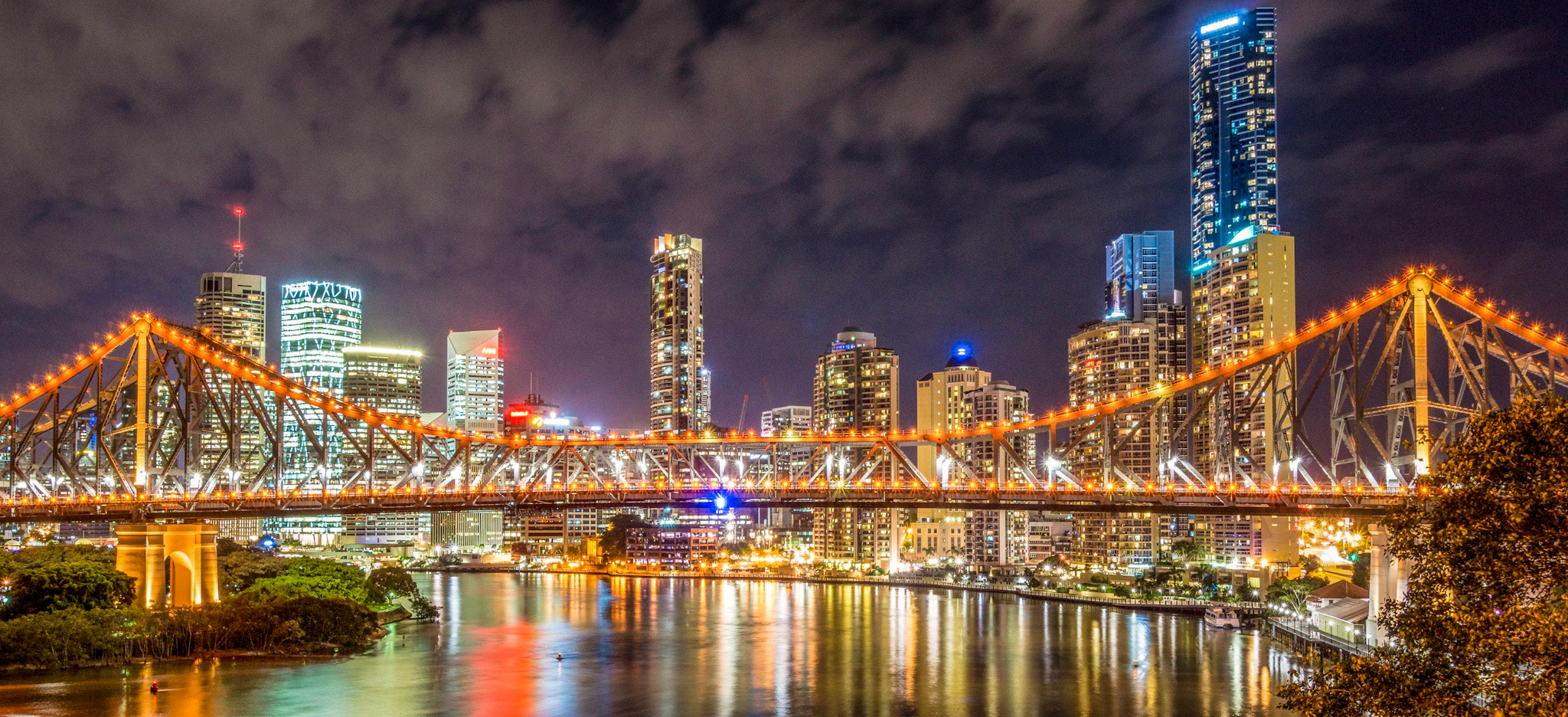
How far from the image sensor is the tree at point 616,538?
17625 cm

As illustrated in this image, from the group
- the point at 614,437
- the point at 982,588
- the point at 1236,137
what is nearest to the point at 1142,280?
the point at 1236,137

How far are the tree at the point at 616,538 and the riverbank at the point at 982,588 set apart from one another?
2.63 meters

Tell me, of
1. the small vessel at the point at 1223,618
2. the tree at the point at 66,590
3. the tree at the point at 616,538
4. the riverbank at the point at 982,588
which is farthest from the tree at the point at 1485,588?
the tree at the point at 616,538

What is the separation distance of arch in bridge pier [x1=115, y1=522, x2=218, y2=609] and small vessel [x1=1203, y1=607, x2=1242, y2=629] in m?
63.0

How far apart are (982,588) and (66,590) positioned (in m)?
91.4

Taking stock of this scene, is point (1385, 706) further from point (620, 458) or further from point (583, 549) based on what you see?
point (583, 549)

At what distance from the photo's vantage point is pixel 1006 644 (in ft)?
240

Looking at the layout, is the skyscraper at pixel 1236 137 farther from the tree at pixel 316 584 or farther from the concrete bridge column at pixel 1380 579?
the tree at pixel 316 584

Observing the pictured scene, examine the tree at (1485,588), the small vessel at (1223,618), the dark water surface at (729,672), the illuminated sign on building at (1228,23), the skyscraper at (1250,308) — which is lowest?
the small vessel at (1223,618)

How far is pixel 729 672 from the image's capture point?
59969mm

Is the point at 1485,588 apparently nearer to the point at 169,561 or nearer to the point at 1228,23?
the point at 169,561

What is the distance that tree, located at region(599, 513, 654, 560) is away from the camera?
176 meters

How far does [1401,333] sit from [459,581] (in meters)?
118

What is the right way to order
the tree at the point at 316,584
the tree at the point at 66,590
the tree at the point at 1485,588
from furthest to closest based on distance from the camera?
the tree at the point at 316,584 < the tree at the point at 66,590 < the tree at the point at 1485,588
